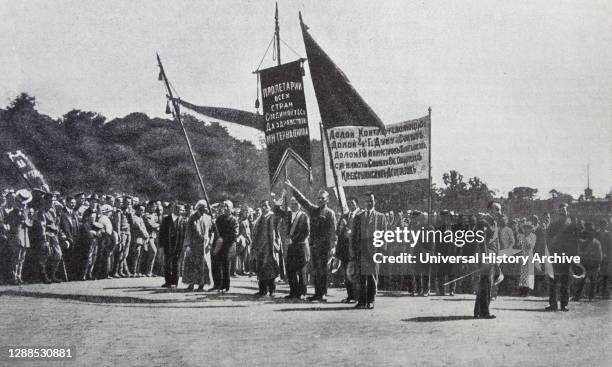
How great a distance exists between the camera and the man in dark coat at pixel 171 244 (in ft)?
42.1

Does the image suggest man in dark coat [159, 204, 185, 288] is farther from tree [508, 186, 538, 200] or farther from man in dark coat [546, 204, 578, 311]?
man in dark coat [546, 204, 578, 311]

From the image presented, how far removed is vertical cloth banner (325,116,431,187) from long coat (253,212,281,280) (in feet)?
4.58

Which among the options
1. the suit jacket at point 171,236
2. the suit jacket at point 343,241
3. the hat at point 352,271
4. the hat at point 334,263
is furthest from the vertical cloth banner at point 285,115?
the suit jacket at point 171,236

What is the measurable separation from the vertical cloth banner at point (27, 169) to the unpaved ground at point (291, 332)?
6.13 ft

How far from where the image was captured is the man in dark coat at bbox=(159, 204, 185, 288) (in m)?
12.8

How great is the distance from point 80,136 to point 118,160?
8.10 feet

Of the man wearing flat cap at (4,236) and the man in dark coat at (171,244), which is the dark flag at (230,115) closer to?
the man in dark coat at (171,244)

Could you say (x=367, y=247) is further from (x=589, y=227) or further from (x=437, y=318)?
(x=589, y=227)

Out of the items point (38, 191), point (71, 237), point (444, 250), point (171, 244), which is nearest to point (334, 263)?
point (444, 250)

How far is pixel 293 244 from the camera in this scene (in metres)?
10.9

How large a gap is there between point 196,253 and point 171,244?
2.58ft

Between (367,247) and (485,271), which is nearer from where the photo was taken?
(485,271)

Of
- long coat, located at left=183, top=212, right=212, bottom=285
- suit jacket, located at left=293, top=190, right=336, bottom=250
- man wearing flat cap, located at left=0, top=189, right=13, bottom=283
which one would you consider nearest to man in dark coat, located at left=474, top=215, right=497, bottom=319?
suit jacket, located at left=293, top=190, right=336, bottom=250

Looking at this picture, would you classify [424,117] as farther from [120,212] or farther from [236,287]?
[120,212]
